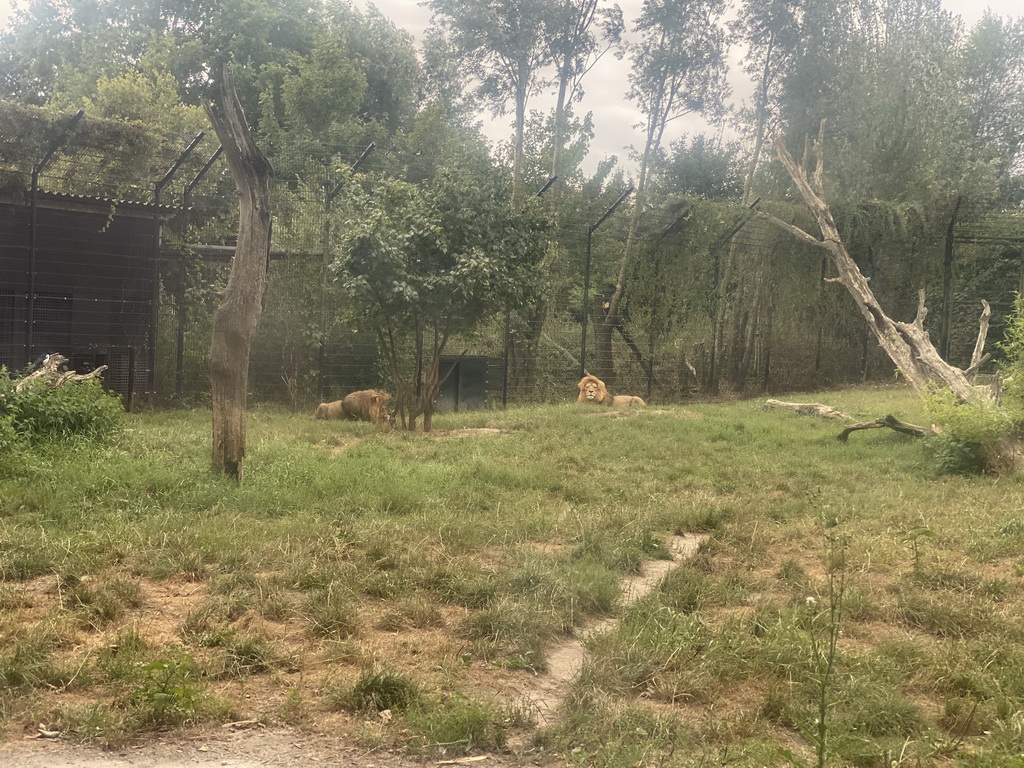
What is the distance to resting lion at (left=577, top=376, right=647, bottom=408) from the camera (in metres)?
14.4

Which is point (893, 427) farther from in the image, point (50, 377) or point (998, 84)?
point (998, 84)

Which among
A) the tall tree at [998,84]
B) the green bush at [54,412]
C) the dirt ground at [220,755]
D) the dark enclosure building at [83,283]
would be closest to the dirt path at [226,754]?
the dirt ground at [220,755]

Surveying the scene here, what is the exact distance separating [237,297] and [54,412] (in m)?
2.22

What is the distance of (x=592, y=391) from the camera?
14469 mm

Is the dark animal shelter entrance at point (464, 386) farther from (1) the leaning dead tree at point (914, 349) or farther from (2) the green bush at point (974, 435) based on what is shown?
(2) the green bush at point (974, 435)

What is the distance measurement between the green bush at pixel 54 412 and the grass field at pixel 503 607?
360mm

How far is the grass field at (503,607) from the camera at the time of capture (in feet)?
9.55

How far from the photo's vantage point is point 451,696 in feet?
10.2

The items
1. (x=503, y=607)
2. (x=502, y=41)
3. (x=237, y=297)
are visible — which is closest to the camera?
(x=503, y=607)

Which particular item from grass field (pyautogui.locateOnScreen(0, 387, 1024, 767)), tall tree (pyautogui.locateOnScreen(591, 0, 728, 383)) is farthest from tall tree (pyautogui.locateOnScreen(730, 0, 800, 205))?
grass field (pyautogui.locateOnScreen(0, 387, 1024, 767))

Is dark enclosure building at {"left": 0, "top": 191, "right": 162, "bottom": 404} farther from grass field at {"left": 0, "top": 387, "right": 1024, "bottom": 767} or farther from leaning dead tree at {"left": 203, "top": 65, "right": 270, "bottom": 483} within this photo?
leaning dead tree at {"left": 203, "top": 65, "right": 270, "bottom": 483}

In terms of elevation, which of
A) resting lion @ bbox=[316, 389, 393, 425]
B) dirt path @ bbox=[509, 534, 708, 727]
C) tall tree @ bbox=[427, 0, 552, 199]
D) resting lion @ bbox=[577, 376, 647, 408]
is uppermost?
tall tree @ bbox=[427, 0, 552, 199]

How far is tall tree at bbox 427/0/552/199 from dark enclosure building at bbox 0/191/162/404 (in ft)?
32.9

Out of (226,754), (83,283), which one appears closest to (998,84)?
(83,283)
